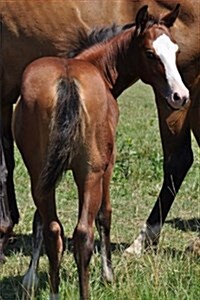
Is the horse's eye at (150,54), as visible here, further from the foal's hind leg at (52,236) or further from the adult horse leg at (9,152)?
the adult horse leg at (9,152)

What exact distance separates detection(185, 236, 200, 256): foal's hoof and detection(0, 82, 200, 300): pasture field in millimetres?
73

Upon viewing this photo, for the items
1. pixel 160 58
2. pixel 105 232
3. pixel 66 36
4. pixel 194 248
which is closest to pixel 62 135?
pixel 160 58

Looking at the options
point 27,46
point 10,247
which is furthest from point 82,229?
point 27,46

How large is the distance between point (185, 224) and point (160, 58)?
2.34 metres

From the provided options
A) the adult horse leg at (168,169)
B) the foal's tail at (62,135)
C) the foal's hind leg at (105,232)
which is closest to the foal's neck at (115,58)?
the foal's hind leg at (105,232)

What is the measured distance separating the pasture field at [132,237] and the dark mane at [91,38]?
135 centimetres

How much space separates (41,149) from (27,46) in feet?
7.29

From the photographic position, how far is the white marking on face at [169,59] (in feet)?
16.6

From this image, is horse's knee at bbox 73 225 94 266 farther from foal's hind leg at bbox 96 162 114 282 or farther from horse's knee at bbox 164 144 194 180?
horse's knee at bbox 164 144 194 180

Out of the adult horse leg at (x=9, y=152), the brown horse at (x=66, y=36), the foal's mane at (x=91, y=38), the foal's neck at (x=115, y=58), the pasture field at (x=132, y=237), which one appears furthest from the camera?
the adult horse leg at (x=9, y=152)

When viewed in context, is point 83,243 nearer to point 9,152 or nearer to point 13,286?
point 13,286

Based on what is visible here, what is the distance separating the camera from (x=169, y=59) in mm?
5074

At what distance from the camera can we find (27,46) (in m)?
6.76

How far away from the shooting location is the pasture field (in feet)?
16.4
